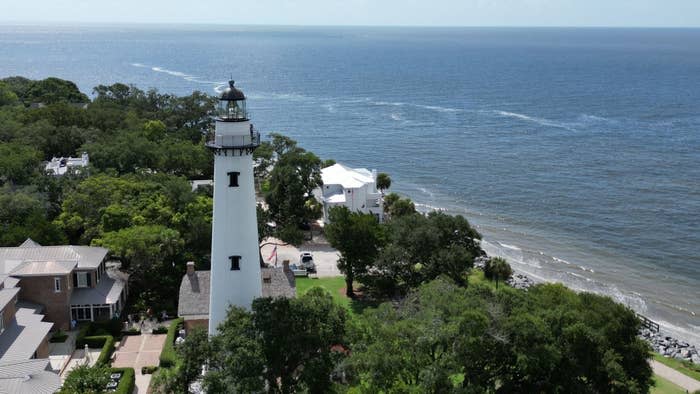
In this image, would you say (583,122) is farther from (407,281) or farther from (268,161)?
(407,281)

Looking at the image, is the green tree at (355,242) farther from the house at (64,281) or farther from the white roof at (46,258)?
the white roof at (46,258)

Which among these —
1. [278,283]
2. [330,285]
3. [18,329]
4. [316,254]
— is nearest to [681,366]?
[330,285]

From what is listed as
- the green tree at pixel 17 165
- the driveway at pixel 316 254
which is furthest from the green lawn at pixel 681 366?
the green tree at pixel 17 165

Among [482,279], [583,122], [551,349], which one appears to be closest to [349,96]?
[583,122]

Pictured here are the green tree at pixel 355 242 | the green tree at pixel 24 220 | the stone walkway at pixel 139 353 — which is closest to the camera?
the stone walkway at pixel 139 353

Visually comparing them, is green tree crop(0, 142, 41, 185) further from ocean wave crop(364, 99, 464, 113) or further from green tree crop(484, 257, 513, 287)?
ocean wave crop(364, 99, 464, 113)

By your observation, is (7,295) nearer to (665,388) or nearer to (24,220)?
(24,220)
